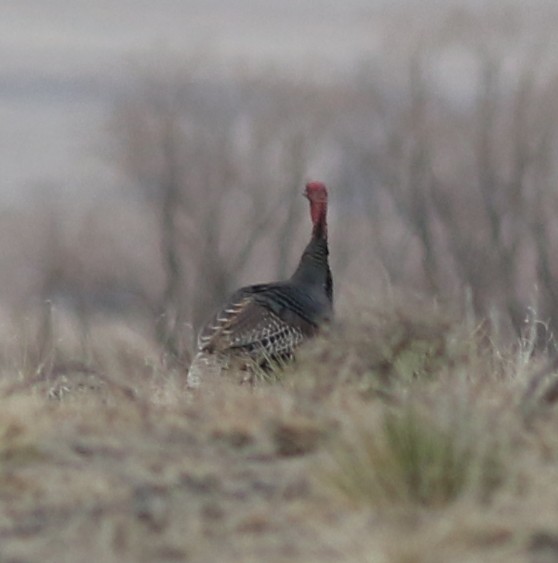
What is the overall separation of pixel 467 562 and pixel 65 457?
1.74m

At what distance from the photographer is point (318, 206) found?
1159 centimetres

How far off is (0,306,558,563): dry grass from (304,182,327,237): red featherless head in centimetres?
479

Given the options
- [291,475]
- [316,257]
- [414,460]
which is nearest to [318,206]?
[316,257]

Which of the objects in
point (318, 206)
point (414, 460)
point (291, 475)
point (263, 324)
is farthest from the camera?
point (318, 206)

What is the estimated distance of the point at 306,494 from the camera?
5.03m

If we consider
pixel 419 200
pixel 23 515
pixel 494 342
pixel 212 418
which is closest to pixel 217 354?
pixel 494 342

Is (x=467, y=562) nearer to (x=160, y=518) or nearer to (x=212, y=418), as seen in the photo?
(x=160, y=518)

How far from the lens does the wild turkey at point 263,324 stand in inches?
400

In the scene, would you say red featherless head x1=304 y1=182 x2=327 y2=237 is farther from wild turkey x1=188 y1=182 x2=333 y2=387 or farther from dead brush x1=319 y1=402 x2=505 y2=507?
dead brush x1=319 y1=402 x2=505 y2=507

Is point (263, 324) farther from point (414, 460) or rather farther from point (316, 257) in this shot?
point (414, 460)

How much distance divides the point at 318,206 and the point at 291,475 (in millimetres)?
6542

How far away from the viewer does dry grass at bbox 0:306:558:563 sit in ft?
14.8

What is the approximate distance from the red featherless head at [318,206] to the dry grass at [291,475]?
4791 mm

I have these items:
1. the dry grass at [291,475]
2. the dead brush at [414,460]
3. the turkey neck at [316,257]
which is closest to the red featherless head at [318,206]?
the turkey neck at [316,257]
